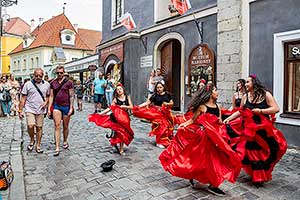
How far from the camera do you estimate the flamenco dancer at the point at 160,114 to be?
6957mm

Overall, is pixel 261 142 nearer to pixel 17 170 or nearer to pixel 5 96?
pixel 17 170

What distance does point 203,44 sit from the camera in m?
9.77

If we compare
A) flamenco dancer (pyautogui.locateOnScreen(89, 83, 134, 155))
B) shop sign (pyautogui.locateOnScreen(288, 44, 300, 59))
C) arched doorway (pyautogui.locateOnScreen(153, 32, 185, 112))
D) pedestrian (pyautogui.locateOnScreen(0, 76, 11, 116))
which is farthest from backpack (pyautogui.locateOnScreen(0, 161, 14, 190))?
pedestrian (pyautogui.locateOnScreen(0, 76, 11, 116))

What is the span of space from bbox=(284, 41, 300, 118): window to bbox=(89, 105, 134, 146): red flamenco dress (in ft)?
12.2

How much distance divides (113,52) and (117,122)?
9.58 metres

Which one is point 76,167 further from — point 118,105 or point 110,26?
point 110,26

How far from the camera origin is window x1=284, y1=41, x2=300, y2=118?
696cm

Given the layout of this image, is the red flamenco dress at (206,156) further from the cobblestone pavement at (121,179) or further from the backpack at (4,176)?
the backpack at (4,176)

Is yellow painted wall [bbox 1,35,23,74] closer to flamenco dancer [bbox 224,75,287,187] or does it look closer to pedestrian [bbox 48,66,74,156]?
pedestrian [bbox 48,66,74,156]

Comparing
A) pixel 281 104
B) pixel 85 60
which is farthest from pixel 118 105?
pixel 85 60

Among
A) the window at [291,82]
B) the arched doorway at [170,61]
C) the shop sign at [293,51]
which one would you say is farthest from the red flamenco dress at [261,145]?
the arched doorway at [170,61]

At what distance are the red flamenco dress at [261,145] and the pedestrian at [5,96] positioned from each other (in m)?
11.2

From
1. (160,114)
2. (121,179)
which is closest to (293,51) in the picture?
(160,114)

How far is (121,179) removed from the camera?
4820 millimetres
